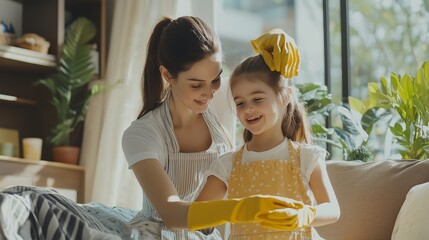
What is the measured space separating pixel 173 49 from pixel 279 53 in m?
0.34

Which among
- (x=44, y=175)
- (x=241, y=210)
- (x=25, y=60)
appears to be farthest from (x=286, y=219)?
(x=25, y=60)

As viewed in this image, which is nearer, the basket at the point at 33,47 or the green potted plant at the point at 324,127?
the green potted plant at the point at 324,127

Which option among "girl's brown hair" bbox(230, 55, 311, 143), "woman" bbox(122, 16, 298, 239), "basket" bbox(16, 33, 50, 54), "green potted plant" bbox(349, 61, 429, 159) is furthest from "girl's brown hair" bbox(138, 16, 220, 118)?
"basket" bbox(16, 33, 50, 54)

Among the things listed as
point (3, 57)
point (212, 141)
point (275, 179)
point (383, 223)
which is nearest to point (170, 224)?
point (275, 179)

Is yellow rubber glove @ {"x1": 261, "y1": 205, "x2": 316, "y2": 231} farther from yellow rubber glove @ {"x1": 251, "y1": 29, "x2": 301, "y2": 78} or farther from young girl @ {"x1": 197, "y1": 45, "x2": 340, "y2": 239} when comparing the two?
yellow rubber glove @ {"x1": 251, "y1": 29, "x2": 301, "y2": 78}

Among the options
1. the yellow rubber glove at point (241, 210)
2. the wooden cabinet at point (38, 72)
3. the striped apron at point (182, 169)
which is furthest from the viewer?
the wooden cabinet at point (38, 72)

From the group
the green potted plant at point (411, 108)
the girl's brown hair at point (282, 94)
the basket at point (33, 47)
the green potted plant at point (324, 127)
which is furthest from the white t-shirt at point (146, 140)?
the basket at point (33, 47)

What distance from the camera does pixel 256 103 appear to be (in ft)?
6.45

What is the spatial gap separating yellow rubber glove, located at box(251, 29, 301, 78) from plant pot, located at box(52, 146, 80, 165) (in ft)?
7.54

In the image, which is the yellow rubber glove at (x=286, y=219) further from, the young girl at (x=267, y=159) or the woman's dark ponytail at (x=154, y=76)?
the woman's dark ponytail at (x=154, y=76)

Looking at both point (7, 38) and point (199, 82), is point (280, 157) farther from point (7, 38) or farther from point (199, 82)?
point (7, 38)

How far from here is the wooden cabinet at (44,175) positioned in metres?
3.70

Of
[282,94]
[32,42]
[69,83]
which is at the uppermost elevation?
[32,42]

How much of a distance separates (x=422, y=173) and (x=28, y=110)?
2601 millimetres
